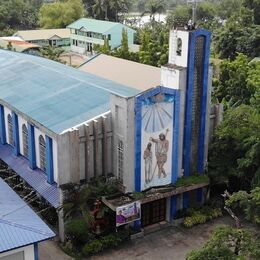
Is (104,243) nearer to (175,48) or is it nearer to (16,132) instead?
(16,132)

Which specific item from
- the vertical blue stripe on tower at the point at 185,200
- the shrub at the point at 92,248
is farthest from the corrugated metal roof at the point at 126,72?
the shrub at the point at 92,248

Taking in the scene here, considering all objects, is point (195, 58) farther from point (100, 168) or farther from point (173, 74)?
point (100, 168)

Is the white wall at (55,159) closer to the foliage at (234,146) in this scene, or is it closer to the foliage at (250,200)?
the foliage at (234,146)

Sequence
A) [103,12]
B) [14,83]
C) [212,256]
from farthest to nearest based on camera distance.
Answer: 1. [103,12]
2. [14,83]
3. [212,256]

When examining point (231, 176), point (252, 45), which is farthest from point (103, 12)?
point (231, 176)

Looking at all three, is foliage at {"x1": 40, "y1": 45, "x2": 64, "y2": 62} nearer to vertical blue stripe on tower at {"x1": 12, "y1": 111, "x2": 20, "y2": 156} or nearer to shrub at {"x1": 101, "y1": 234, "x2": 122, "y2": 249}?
vertical blue stripe on tower at {"x1": 12, "y1": 111, "x2": 20, "y2": 156}

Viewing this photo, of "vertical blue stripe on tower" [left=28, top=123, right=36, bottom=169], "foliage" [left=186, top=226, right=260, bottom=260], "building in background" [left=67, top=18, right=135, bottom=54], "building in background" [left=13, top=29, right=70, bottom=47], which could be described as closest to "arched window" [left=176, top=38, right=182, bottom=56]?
"vertical blue stripe on tower" [left=28, top=123, right=36, bottom=169]

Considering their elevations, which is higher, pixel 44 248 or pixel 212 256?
pixel 212 256
